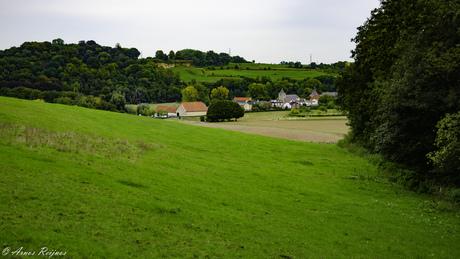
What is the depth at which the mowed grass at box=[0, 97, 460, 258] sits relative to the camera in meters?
9.72

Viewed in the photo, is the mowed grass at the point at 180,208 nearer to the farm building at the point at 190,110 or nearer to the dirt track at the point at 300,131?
the dirt track at the point at 300,131

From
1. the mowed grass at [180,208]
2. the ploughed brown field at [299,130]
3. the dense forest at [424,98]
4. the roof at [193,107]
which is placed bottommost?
the ploughed brown field at [299,130]

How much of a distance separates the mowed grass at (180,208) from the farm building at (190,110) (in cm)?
12600

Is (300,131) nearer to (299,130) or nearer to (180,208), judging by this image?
(299,130)

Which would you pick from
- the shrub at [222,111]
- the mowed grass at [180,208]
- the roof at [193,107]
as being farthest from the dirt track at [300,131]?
the roof at [193,107]

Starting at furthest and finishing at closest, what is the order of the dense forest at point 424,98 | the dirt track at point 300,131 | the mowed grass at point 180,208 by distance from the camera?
the dirt track at point 300,131, the dense forest at point 424,98, the mowed grass at point 180,208

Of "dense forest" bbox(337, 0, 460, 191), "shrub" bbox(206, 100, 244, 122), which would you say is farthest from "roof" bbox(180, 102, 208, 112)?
"dense forest" bbox(337, 0, 460, 191)

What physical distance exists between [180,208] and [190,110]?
142 m

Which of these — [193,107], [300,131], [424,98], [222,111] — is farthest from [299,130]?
[193,107]

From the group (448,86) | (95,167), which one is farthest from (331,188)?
(95,167)

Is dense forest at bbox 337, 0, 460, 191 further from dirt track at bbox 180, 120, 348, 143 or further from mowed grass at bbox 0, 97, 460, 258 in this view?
dirt track at bbox 180, 120, 348, 143

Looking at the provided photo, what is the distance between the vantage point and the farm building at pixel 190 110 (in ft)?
502

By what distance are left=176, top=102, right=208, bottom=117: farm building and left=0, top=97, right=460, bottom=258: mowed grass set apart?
125995 millimetres

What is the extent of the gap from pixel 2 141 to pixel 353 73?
39.5 meters
